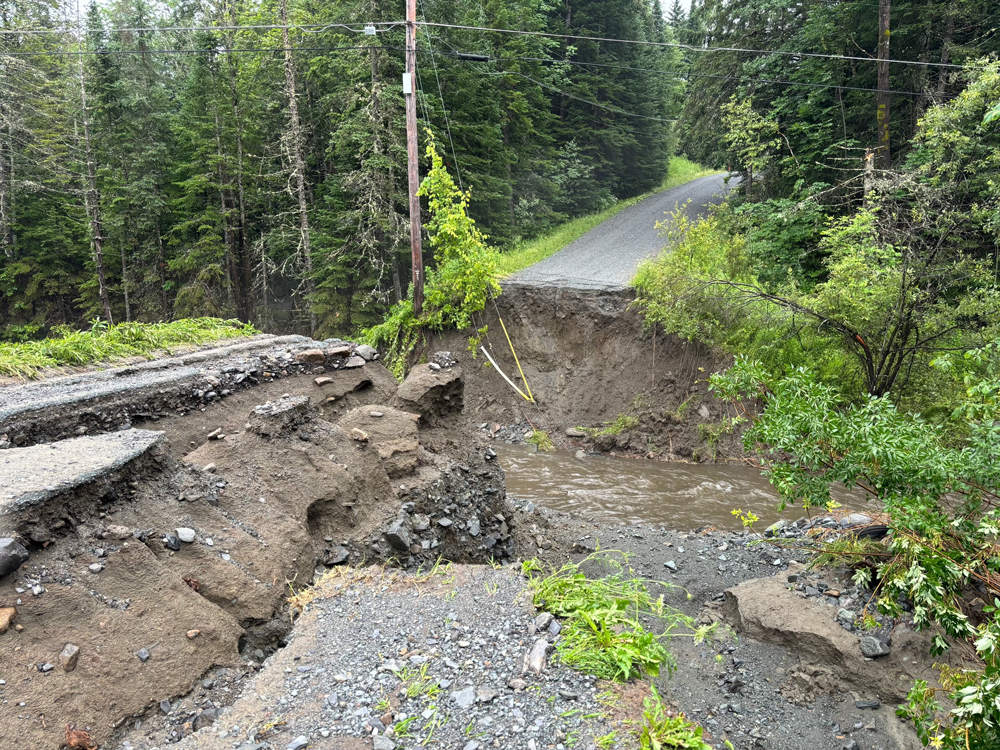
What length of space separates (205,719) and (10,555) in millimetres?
1477

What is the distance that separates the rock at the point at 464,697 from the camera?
3.23 metres

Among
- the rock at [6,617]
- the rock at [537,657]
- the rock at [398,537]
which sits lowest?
the rock at [398,537]

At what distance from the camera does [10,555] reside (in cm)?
315

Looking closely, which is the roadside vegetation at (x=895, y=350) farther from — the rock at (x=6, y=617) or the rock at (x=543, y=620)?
the rock at (x=6, y=617)

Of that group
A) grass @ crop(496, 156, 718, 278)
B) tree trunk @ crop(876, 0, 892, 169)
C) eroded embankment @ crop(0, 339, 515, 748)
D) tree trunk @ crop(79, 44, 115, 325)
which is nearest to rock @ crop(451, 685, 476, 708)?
eroded embankment @ crop(0, 339, 515, 748)

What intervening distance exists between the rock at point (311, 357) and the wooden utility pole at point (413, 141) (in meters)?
6.49

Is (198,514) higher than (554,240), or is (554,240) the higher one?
(554,240)

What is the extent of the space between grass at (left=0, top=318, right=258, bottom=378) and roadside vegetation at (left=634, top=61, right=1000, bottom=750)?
765 centimetres

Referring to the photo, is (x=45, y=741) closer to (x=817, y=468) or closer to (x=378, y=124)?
(x=817, y=468)

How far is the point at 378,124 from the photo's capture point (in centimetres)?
1502

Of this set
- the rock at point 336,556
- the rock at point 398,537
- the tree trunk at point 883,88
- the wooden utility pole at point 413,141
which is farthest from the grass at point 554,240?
the rock at point 336,556

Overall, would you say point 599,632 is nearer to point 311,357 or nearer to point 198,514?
point 198,514

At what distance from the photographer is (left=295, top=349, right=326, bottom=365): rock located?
7.38 m

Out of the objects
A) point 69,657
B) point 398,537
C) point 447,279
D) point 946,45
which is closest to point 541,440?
point 447,279
